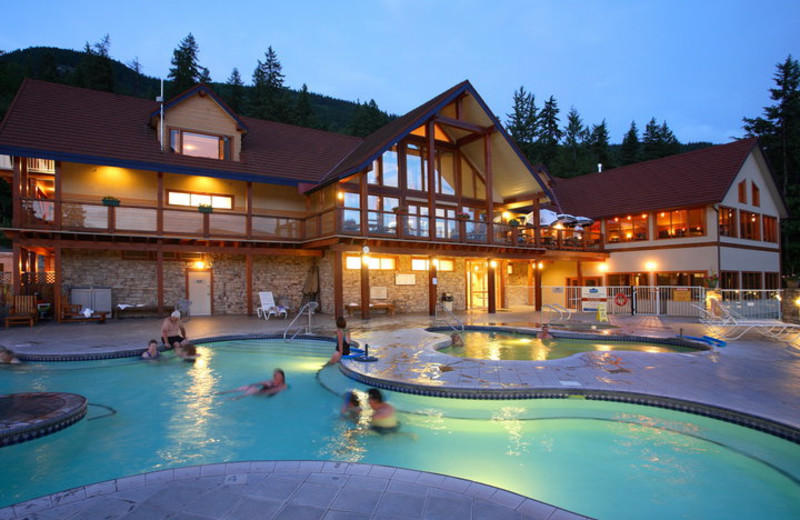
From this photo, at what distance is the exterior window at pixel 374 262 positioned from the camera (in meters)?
19.5

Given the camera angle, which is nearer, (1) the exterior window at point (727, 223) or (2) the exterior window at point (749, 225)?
(1) the exterior window at point (727, 223)

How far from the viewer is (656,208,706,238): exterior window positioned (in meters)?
20.9

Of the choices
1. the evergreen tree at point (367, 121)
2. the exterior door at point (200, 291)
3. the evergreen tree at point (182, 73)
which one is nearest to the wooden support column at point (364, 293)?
the exterior door at point (200, 291)

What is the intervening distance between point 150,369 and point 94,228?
8.35 meters

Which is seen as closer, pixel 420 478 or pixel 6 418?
pixel 420 478

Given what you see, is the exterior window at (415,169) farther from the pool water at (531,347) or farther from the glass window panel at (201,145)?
the pool water at (531,347)

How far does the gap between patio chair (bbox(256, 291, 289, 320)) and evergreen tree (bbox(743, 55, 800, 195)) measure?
36670 millimetres

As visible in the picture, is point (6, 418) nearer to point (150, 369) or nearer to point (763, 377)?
point (150, 369)

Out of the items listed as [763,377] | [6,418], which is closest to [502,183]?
[763,377]

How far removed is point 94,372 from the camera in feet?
30.3

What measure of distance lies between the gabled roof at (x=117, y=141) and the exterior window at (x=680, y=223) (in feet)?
52.9

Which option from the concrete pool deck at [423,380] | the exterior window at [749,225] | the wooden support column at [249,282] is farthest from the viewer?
the exterior window at [749,225]

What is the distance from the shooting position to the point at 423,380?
7375 millimetres

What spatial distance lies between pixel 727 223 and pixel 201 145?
23.9 m
